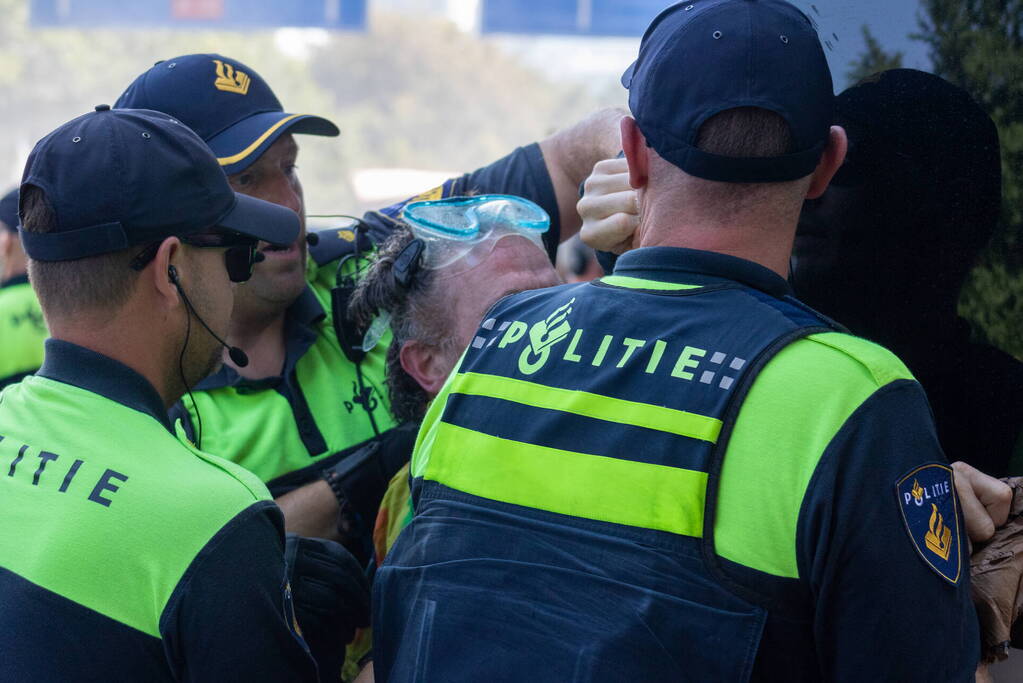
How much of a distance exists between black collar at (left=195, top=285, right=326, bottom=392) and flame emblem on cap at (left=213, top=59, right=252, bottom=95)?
0.57 m

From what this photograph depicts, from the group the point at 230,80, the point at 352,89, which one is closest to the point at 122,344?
the point at 230,80

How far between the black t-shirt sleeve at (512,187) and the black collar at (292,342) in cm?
30

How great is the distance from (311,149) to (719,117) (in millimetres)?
28422

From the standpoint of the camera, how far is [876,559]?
4.00 feet

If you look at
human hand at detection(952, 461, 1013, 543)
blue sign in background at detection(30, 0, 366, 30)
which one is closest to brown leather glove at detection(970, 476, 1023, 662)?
human hand at detection(952, 461, 1013, 543)

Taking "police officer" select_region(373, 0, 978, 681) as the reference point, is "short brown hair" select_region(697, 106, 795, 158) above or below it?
above

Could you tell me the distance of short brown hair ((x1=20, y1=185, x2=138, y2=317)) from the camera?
1.71m

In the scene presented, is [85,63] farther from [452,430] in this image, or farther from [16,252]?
[452,430]

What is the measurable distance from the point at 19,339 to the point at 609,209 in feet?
9.05

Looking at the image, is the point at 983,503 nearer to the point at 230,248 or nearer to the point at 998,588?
the point at 998,588

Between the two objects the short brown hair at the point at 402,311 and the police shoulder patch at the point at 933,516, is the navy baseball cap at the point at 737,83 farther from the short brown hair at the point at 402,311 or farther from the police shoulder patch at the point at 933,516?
the short brown hair at the point at 402,311

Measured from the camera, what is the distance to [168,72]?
9.09 feet

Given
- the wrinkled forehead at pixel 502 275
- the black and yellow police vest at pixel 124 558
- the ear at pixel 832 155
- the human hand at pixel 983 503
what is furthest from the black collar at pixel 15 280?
the human hand at pixel 983 503

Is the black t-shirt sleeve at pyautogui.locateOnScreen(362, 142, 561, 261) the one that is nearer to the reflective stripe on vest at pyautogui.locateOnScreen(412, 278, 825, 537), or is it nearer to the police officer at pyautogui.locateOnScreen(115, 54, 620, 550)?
the police officer at pyautogui.locateOnScreen(115, 54, 620, 550)
